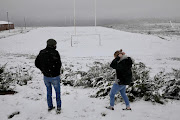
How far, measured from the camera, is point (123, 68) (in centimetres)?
408

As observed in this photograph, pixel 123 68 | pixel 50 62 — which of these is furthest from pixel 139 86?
pixel 50 62

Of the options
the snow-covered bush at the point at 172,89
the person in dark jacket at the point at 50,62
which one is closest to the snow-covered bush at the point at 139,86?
the snow-covered bush at the point at 172,89

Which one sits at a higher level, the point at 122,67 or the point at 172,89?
the point at 122,67

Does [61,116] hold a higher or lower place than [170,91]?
lower

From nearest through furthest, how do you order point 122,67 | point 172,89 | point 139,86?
point 122,67
point 139,86
point 172,89

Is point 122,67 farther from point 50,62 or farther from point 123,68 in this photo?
point 50,62

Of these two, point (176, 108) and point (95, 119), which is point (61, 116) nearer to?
point (95, 119)

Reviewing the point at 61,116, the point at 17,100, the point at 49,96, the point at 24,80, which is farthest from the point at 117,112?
the point at 24,80

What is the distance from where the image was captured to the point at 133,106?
194 inches

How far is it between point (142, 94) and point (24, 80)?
5.09 metres

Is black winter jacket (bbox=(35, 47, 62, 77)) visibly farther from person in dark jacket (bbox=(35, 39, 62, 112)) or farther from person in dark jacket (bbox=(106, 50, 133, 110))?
person in dark jacket (bbox=(106, 50, 133, 110))

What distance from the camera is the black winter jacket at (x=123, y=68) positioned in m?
4.07

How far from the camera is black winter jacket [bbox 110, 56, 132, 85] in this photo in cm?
407

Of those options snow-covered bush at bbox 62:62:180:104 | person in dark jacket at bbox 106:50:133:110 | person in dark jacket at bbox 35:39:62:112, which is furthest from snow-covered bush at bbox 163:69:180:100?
person in dark jacket at bbox 35:39:62:112
